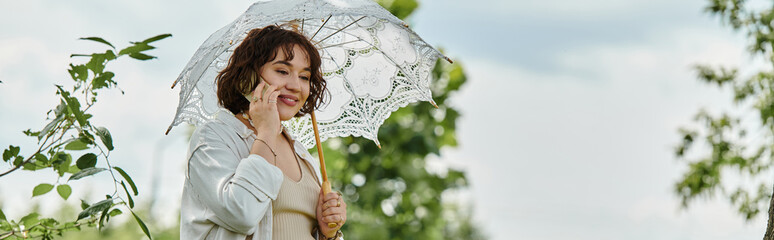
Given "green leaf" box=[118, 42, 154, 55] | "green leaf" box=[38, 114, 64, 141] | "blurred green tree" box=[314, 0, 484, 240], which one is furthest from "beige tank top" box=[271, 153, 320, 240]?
"blurred green tree" box=[314, 0, 484, 240]

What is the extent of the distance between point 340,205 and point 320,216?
82 millimetres

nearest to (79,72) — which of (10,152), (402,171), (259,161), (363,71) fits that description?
(10,152)

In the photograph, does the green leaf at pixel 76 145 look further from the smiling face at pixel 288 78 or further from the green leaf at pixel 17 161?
the smiling face at pixel 288 78

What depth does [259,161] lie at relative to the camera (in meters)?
2.57

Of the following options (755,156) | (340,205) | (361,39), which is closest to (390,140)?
(755,156)

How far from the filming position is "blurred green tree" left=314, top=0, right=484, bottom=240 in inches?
576

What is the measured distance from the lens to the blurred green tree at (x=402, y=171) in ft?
48.0

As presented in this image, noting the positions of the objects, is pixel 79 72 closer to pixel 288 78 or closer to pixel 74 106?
pixel 74 106

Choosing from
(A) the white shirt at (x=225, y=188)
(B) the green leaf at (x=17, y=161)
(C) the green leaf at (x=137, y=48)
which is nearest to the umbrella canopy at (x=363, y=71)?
(A) the white shirt at (x=225, y=188)

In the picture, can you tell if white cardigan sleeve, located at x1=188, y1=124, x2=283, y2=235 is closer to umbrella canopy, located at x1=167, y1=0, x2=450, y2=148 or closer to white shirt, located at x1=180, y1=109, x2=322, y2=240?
white shirt, located at x1=180, y1=109, x2=322, y2=240

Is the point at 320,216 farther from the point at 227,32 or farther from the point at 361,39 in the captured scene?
the point at 361,39

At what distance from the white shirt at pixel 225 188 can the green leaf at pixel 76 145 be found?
1.21ft

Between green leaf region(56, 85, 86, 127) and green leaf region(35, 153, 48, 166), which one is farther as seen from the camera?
green leaf region(35, 153, 48, 166)

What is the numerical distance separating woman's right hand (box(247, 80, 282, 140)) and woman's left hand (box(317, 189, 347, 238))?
1.00 feet
